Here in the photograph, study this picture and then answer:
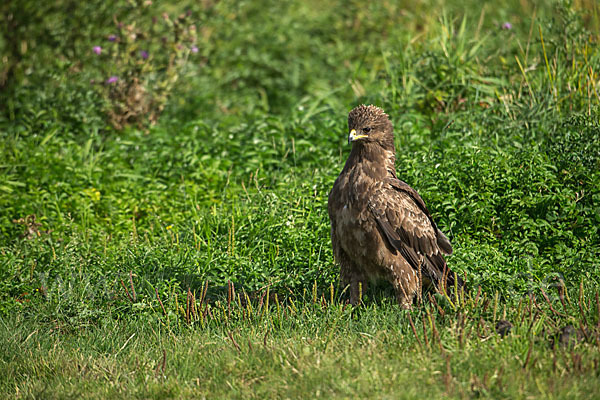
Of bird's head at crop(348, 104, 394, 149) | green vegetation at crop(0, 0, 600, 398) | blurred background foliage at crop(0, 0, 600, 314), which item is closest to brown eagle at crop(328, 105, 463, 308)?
bird's head at crop(348, 104, 394, 149)

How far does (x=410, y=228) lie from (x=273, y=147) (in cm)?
286

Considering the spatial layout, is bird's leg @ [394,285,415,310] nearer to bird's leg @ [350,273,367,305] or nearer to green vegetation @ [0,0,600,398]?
green vegetation @ [0,0,600,398]

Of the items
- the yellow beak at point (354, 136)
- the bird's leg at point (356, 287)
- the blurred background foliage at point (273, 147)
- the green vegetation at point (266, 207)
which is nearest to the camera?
the green vegetation at point (266, 207)

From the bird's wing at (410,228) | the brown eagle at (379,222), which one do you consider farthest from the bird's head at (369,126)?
the bird's wing at (410,228)

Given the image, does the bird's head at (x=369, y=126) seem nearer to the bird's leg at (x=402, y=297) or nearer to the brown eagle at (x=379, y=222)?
the brown eagle at (x=379, y=222)

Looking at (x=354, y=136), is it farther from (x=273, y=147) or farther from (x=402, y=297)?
(x=273, y=147)

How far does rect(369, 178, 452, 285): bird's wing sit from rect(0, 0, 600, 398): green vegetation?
0.29 metres

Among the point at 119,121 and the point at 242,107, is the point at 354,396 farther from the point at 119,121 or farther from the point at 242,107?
the point at 242,107

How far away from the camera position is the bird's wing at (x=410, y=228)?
511cm

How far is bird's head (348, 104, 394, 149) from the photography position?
17.0 ft

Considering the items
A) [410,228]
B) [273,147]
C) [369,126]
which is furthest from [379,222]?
[273,147]

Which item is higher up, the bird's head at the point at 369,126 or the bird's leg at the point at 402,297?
the bird's head at the point at 369,126

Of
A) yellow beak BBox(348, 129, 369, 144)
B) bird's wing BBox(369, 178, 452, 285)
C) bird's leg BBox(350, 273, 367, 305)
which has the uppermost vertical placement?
yellow beak BBox(348, 129, 369, 144)

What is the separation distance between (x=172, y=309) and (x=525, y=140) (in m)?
3.93
